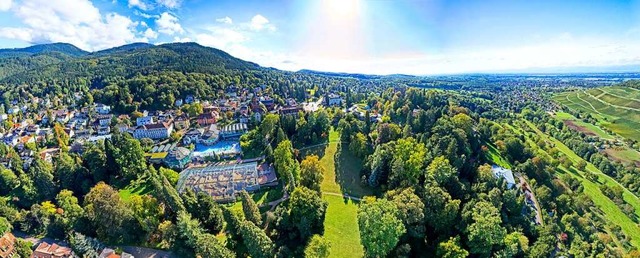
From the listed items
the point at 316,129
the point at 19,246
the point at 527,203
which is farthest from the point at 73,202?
Result: the point at 527,203

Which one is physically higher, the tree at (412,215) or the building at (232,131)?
the building at (232,131)

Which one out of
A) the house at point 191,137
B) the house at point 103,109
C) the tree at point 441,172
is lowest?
the house at point 191,137

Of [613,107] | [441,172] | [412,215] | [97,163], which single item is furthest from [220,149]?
[613,107]

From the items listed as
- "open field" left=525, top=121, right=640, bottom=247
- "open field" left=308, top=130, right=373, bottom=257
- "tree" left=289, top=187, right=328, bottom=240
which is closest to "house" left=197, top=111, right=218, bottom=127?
"open field" left=308, top=130, right=373, bottom=257

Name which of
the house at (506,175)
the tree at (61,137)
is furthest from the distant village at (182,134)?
the house at (506,175)

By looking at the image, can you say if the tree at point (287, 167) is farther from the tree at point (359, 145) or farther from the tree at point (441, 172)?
the tree at point (441, 172)

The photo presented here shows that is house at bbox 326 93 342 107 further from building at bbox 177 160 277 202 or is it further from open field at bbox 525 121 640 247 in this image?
open field at bbox 525 121 640 247
